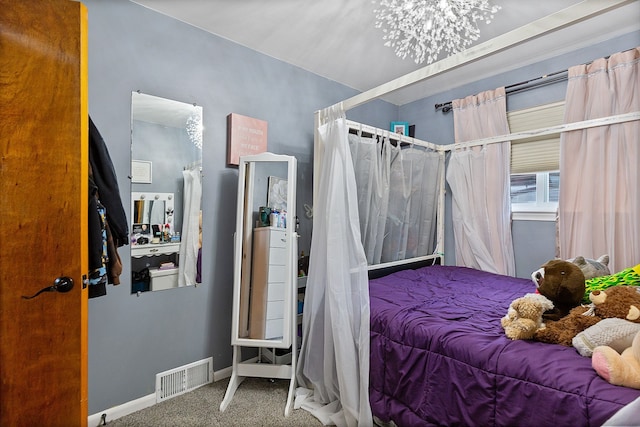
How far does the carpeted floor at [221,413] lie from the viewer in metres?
1.83

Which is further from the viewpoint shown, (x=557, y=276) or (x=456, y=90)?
(x=456, y=90)

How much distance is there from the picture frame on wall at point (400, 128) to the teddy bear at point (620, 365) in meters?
2.63

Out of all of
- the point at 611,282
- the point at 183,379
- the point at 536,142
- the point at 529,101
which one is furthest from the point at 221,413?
the point at 529,101

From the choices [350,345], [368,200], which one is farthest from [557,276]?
[368,200]

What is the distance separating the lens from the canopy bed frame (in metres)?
1.13

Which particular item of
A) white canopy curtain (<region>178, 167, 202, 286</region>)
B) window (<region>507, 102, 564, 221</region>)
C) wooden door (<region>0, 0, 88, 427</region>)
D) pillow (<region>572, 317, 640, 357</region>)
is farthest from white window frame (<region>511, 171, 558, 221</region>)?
wooden door (<region>0, 0, 88, 427</region>)

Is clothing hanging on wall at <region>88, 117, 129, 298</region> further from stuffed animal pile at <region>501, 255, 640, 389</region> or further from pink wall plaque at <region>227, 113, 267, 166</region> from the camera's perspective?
stuffed animal pile at <region>501, 255, 640, 389</region>

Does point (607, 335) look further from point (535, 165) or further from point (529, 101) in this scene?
point (529, 101)

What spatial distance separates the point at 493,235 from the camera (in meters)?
2.87

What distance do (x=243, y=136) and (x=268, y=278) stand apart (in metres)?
1.11

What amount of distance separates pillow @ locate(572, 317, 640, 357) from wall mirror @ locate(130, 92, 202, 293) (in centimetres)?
218

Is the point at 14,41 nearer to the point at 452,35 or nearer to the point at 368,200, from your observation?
the point at 368,200

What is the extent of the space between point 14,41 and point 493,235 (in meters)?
3.34

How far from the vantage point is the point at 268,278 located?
2.18m
